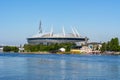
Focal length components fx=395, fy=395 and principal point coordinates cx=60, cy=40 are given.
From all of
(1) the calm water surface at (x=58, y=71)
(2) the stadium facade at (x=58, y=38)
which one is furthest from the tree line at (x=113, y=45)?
(1) the calm water surface at (x=58, y=71)

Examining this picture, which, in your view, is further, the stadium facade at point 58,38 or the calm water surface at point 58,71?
the stadium facade at point 58,38

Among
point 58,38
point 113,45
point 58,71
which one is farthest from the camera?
point 58,38

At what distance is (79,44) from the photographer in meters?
125

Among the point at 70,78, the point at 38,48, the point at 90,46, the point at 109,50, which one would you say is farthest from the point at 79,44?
the point at 70,78

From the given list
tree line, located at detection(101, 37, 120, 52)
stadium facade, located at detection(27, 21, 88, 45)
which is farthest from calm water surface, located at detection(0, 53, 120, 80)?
stadium facade, located at detection(27, 21, 88, 45)

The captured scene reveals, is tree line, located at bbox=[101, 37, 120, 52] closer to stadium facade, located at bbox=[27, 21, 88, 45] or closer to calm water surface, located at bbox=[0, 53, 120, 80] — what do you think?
stadium facade, located at bbox=[27, 21, 88, 45]

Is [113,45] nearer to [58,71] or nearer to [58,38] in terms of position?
[58,38]

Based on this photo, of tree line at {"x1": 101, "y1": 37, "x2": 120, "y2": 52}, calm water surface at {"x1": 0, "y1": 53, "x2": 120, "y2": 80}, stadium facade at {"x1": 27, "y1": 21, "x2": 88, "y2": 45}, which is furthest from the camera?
stadium facade at {"x1": 27, "y1": 21, "x2": 88, "y2": 45}

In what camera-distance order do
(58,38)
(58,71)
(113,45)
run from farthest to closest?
(58,38) → (113,45) → (58,71)

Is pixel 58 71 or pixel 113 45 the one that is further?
pixel 113 45

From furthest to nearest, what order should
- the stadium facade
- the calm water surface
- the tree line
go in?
1. the stadium facade
2. the tree line
3. the calm water surface

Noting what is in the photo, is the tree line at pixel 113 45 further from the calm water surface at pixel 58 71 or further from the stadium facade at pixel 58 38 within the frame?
the calm water surface at pixel 58 71

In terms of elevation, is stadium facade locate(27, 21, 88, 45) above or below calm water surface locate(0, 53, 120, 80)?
above

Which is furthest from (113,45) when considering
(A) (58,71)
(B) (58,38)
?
(A) (58,71)
